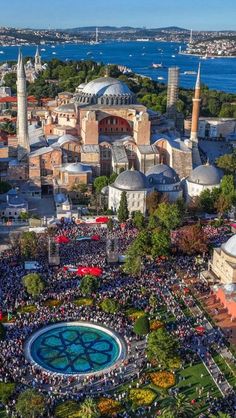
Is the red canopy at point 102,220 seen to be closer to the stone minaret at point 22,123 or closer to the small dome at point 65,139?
the stone minaret at point 22,123

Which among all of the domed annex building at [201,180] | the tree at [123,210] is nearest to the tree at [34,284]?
the tree at [123,210]

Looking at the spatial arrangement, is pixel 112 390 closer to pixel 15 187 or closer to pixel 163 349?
pixel 163 349

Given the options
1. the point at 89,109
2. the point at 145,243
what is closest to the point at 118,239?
the point at 145,243

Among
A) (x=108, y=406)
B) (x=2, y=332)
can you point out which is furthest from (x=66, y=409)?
(x=2, y=332)

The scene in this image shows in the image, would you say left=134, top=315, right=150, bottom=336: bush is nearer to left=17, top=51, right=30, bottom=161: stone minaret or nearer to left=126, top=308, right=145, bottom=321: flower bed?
left=126, top=308, right=145, bottom=321: flower bed

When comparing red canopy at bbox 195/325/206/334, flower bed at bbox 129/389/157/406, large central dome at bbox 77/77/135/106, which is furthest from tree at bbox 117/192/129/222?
flower bed at bbox 129/389/157/406

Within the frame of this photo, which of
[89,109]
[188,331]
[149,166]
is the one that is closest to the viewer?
[188,331]
